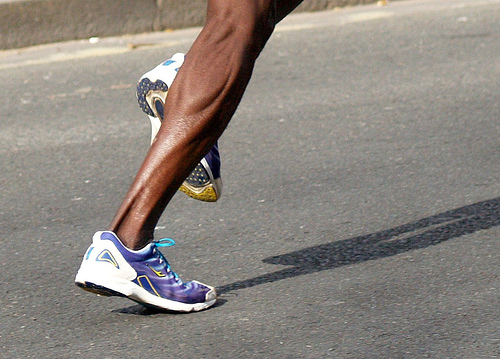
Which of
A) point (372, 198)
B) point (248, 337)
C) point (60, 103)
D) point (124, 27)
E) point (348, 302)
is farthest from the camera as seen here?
point (124, 27)

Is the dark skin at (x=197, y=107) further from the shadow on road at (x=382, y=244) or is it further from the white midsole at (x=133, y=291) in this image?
the shadow on road at (x=382, y=244)

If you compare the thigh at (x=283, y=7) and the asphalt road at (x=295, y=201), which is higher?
the thigh at (x=283, y=7)

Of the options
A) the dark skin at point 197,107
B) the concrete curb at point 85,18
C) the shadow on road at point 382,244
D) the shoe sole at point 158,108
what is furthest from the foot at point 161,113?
the concrete curb at point 85,18

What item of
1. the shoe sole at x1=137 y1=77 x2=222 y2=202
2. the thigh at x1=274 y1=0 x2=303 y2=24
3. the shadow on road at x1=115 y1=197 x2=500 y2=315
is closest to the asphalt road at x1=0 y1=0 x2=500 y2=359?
the shadow on road at x1=115 y1=197 x2=500 y2=315

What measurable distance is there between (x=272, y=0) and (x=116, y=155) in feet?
6.43

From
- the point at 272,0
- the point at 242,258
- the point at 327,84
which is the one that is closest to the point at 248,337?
the point at 242,258

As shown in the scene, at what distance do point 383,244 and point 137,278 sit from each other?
98 cm

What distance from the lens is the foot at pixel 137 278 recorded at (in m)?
2.50

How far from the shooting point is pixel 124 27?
693 cm

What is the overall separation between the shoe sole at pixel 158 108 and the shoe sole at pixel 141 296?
34cm

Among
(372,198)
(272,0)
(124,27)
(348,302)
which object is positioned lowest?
(124,27)

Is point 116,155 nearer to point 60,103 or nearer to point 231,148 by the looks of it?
point 231,148

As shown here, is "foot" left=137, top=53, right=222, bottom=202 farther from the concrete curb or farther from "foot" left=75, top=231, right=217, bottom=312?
the concrete curb

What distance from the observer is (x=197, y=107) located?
102 inches
